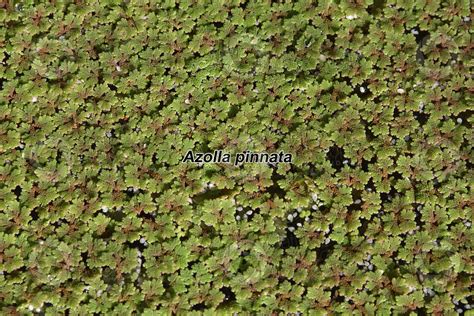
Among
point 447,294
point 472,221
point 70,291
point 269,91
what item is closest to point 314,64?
point 269,91

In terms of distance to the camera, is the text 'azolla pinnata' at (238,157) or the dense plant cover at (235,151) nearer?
the dense plant cover at (235,151)

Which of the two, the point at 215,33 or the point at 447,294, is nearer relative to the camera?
the point at 447,294

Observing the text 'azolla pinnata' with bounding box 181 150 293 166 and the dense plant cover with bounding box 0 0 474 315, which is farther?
the text 'azolla pinnata' with bounding box 181 150 293 166

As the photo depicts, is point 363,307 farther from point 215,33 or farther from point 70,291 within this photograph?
point 215,33
